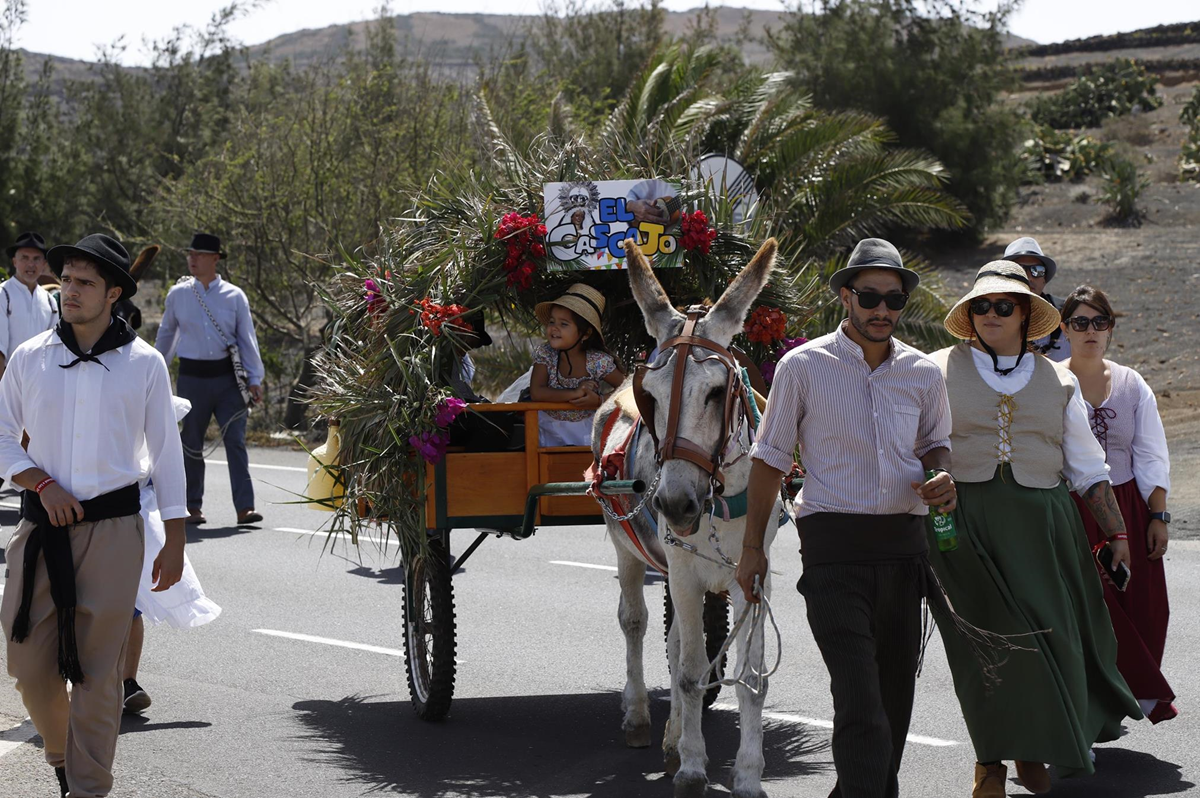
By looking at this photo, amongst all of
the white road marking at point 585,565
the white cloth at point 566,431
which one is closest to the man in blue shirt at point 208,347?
the white road marking at point 585,565

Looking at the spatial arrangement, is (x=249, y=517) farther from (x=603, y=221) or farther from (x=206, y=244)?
(x=603, y=221)

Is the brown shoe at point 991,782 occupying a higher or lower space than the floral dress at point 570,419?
lower

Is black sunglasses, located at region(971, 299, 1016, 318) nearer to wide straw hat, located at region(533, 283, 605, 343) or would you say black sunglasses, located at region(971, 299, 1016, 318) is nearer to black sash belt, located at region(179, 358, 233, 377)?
wide straw hat, located at region(533, 283, 605, 343)

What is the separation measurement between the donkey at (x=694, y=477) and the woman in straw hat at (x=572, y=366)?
131cm

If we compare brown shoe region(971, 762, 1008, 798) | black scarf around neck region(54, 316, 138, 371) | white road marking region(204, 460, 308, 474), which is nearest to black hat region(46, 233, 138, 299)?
black scarf around neck region(54, 316, 138, 371)

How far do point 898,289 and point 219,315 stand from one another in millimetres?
9159

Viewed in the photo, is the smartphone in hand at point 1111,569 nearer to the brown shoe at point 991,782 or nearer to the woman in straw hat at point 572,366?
the brown shoe at point 991,782

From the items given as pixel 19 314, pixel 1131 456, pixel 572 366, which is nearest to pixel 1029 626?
pixel 1131 456

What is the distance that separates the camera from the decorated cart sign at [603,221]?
7785mm

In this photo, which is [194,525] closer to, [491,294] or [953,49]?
[491,294]

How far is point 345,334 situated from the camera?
318 inches

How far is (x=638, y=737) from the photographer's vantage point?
6941mm

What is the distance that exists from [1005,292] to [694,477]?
1.60 m

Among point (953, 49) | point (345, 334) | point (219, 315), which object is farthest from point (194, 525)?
point (953, 49)
